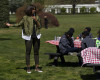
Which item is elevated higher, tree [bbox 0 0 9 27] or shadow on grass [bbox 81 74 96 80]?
shadow on grass [bbox 81 74 96 80]

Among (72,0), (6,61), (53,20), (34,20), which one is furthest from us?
(72,0)

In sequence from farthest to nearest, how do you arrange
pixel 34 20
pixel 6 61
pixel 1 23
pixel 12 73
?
1. pixel 1 23
2. pixel 6 61
3. pixel 12 73
4. pixel 34 20

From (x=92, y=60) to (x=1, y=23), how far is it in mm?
27921

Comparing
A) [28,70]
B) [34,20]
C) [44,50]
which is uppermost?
[34,20]

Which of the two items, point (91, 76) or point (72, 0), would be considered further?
point (72, 0)

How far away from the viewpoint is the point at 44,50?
16.6 metres

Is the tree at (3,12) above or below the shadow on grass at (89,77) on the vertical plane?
below

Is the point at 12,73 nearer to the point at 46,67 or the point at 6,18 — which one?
the point at 46,67

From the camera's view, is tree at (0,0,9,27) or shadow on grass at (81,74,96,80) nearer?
shadow on grass at (81,74,96,80)

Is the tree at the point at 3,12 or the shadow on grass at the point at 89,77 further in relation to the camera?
the tree at the point at 3,12

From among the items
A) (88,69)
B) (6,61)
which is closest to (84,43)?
(88,69)

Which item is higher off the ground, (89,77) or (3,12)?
(89,77)

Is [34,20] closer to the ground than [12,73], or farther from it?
farther from it

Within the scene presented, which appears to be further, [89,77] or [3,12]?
[3,12]
